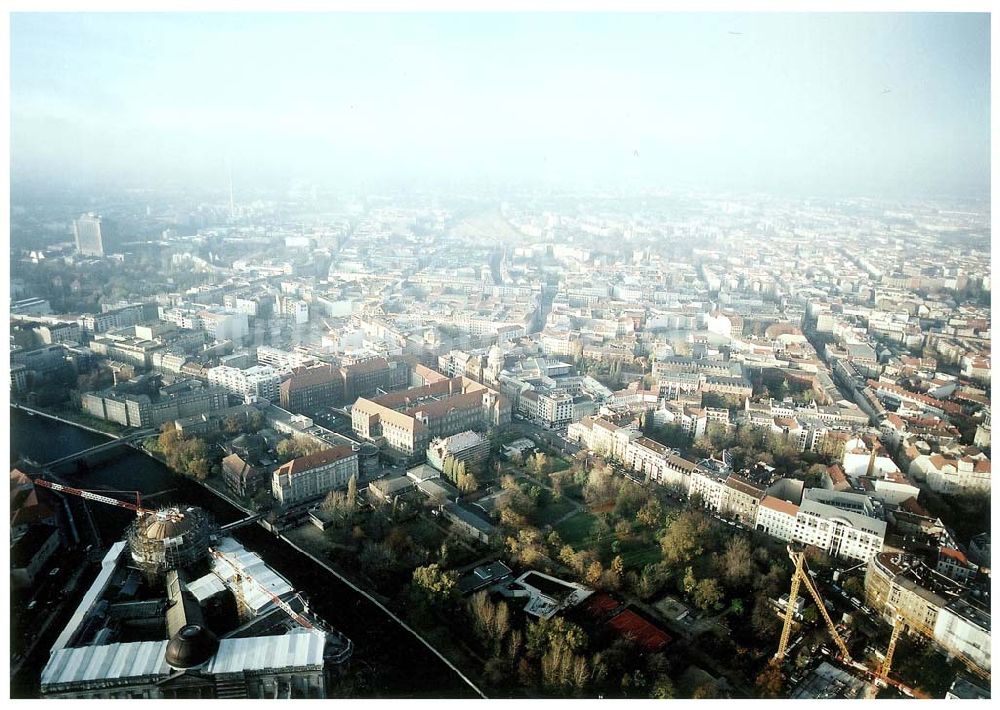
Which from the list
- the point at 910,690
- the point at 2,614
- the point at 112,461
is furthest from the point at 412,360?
the point at 910,690

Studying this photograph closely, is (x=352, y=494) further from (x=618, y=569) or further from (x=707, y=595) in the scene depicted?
(x=707, y=595)

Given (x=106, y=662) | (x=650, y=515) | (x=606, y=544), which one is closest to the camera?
(x=106, y=662)

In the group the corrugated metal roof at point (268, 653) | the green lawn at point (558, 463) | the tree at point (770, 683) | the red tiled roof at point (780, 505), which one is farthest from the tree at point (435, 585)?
the red tiled roof at point (780, 505)

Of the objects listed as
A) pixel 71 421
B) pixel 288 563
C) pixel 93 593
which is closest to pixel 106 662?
pixel 93 593

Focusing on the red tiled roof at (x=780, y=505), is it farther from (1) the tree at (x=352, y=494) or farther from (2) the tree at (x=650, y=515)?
(1) the tree at (x=352, y=494)

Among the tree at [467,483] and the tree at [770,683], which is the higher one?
the tree at [467,483]

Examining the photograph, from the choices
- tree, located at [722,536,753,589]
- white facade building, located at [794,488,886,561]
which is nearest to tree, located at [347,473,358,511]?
tree, located at [722,536,753,589]
